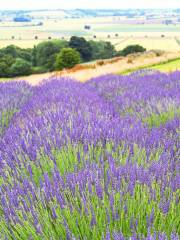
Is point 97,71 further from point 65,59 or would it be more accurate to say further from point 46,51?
point 46,51

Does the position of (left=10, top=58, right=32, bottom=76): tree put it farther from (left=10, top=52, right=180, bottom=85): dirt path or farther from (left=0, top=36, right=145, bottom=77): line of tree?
(left=10, top=52, right=180, bottom=85): dirt path

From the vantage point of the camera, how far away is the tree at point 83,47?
49.7 metres

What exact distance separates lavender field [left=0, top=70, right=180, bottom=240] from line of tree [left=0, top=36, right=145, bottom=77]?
37.9 m

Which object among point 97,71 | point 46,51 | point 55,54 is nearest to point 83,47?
point 55,54

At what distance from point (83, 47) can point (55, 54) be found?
11.9 ft

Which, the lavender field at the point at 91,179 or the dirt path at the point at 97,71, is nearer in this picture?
the lavender field at the point at 91,179

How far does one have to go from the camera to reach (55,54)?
4931 centimetres

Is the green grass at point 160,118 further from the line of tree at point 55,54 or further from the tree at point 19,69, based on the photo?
the line of tree at point 55,54

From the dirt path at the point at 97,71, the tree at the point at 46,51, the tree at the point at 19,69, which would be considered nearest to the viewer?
the dirt path at the point at 97,71

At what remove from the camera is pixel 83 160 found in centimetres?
239

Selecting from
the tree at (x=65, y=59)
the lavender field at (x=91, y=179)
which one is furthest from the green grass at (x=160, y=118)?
the tree at (x=65, y=59)

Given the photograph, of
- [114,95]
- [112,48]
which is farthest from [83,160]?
[112,48]

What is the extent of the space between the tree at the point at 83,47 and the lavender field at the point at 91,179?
1831 inches

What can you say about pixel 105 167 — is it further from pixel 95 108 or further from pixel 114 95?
pixel 114 95
